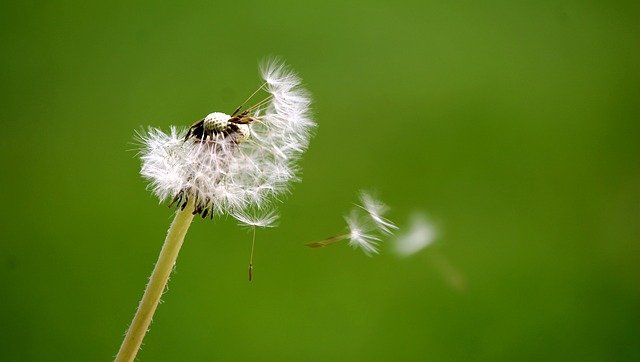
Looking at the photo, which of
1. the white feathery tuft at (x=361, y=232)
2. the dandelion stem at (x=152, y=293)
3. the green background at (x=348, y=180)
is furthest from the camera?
the green background at (x=348, y=180)

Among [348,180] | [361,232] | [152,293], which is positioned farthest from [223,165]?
[348,180]

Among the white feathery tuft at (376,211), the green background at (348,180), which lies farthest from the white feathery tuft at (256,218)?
the green background at (348,180)

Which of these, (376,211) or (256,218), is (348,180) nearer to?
(376,211)

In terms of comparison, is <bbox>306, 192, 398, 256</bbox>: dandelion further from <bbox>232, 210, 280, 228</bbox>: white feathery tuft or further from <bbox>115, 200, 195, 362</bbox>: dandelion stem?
<bbox>115, 200, 195, 362</bbox>: dandelion stem

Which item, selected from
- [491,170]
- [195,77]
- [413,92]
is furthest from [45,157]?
[491,170]

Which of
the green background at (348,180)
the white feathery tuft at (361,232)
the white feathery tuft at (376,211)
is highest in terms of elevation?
the green background at (348,180)

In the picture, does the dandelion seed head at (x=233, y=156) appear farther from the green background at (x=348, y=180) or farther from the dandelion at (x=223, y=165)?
the green background at (x=348, y=180)

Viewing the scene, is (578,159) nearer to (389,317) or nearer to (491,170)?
(491,170)
